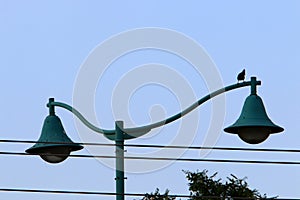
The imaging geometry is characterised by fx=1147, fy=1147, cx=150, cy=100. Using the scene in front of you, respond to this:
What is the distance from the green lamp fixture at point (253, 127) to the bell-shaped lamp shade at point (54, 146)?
1917 millimetres

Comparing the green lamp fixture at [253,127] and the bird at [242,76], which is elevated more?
the bird at [242,76]

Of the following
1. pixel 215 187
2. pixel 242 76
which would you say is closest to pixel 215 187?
pixel 215 187

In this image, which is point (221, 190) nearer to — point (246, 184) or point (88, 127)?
point (246, 184)

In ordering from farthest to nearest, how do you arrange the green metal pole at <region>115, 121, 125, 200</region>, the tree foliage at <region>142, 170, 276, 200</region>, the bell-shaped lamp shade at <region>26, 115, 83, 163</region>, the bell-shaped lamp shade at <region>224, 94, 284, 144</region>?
the tree foliage at <region>142, 170, 276, 200</region>
the bell-shaped lamp shade at <region>26, 115, 83, 163</region>
the bell-shaped lamp shade at <region>224, 94, 284, 144</region>
the green metal pole at <region>115, 121, 125, 200</region>

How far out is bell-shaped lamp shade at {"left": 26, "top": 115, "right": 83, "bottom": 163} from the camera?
1380cm

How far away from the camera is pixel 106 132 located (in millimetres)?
13797

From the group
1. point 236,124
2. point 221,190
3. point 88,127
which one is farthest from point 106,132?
point 221,190

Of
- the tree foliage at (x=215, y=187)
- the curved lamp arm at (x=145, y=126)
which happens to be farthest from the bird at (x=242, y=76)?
the tree foliage at (x=215, y=187)

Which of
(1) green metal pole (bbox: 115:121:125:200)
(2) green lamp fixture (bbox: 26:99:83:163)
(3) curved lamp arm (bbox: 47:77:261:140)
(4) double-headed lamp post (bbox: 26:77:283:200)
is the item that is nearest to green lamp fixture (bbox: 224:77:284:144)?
(4) double-headed lamp post (bbox: 26:77:283:200)

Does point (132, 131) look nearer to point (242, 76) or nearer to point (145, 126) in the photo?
point (145, 126)

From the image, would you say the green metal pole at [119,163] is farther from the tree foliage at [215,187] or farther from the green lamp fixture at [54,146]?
the tree foliage at [215,187]

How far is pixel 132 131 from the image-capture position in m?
13.6

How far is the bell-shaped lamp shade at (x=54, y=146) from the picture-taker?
1380 centimetres

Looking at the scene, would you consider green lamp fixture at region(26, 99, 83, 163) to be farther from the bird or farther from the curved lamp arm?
the bird
